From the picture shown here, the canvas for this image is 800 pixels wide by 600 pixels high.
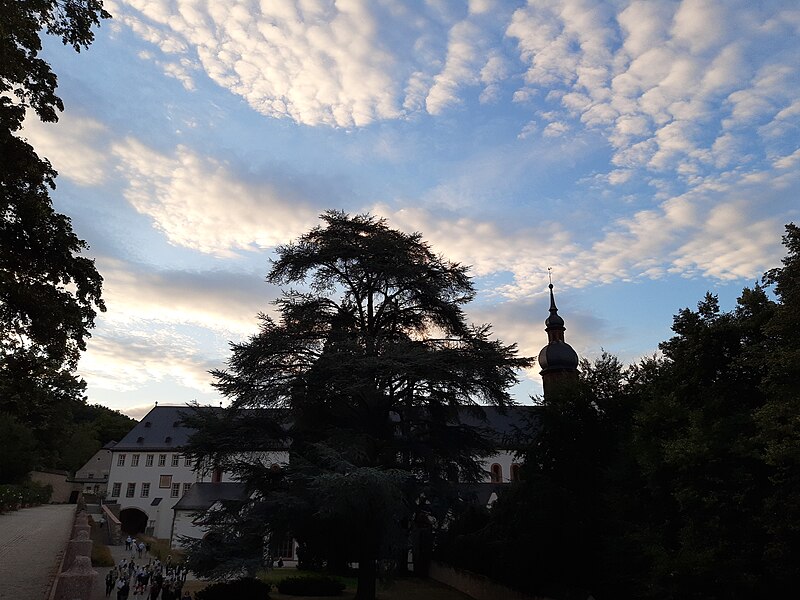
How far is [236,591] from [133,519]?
49847mm

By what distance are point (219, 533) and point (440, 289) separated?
11659 mm

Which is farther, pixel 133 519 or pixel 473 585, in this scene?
pixel 133 519

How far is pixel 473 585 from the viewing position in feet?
97.4

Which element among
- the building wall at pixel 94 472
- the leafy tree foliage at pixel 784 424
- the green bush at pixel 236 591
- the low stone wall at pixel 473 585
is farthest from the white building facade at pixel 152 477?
the leafy tree foliage at pixel 784 424

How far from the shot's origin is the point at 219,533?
18266mm

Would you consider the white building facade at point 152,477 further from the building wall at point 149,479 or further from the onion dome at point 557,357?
the onion dome at point 557,357

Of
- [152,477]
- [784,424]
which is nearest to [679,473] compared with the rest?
[784,424]

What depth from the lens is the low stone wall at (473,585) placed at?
24.6 m

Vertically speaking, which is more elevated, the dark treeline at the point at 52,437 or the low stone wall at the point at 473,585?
the dark treeline at the point at 52,437

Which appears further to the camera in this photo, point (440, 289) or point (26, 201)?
point (440, 289)

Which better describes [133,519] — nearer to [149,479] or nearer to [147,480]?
[147,480]

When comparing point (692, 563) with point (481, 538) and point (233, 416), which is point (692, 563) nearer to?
point (481, 538)

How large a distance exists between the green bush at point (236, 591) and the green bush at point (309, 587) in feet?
17.8

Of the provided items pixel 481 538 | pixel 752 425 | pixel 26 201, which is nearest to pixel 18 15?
pixel 26 201
